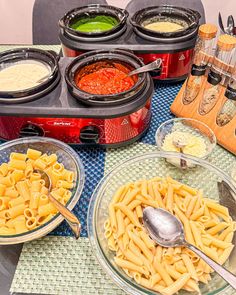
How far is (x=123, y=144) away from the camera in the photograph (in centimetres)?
113

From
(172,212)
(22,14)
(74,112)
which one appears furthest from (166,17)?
(22,14)

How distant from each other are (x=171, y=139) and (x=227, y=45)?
0.32m

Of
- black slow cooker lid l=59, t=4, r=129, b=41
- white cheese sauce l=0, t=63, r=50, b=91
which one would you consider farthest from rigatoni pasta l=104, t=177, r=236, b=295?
black slow cooker lid l=59, t=4, r=129, b=41

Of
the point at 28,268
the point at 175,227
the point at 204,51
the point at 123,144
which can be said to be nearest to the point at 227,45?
the point at 204,51

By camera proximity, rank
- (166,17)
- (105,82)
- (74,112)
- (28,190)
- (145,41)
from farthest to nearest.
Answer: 1. (166,17)
2. (145,41)
3. (105,82)
4. (74,112)
5. (28,190)

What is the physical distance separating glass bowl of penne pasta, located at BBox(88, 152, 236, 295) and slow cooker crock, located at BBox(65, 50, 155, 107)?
0.19 m

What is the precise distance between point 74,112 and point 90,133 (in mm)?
81

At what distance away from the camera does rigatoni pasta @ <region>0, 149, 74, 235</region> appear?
86 centimetres

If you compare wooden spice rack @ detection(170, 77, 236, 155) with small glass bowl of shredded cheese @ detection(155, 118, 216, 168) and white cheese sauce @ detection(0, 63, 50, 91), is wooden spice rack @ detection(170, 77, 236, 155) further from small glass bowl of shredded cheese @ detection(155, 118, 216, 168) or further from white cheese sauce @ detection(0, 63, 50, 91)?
white cheese sauce @ detection(0, 63, 50, 91)

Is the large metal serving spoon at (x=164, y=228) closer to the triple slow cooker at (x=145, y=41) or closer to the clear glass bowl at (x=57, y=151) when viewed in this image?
the clear glass bowl at (x=57, y=151)

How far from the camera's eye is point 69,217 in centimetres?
80

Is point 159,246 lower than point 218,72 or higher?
lower

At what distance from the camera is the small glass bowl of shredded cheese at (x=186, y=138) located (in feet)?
3.48

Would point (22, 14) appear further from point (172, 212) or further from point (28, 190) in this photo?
point (172, 212)
